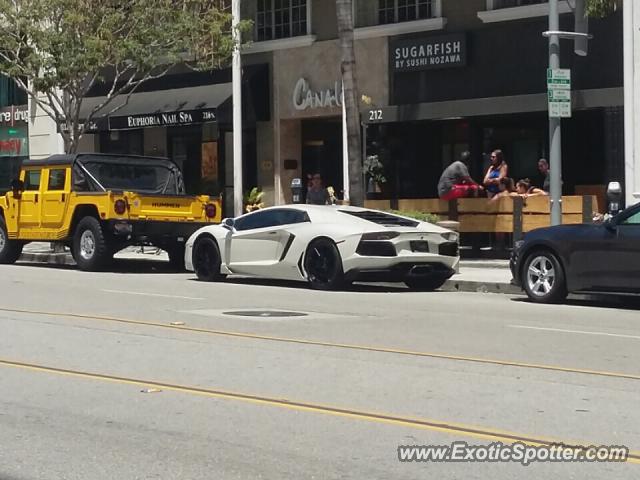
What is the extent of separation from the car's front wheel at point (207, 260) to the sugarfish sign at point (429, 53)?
8592 mm

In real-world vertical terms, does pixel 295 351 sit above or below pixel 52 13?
below

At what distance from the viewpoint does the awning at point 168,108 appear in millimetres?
28812

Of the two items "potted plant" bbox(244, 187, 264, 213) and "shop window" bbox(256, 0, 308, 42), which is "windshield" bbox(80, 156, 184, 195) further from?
"shop window" bbox(256, 0, 308, 42)

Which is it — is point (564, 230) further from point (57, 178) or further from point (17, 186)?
point (17, 186)

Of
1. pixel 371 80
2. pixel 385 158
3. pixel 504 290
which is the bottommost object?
pixel 504 290

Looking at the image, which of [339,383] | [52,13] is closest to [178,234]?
[52,13]

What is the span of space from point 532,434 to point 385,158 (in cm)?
2021

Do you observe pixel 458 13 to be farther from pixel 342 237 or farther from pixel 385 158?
pixel 342 237

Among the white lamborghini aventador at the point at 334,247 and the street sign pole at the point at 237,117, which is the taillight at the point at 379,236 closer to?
the white lamborghini aventador at the point at 334,247

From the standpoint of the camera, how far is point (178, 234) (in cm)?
2123

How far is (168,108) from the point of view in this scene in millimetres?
29594

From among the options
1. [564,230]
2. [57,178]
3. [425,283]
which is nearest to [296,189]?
[57,178]

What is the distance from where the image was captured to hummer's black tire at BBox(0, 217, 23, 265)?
915 inches

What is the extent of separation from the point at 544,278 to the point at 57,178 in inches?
415
